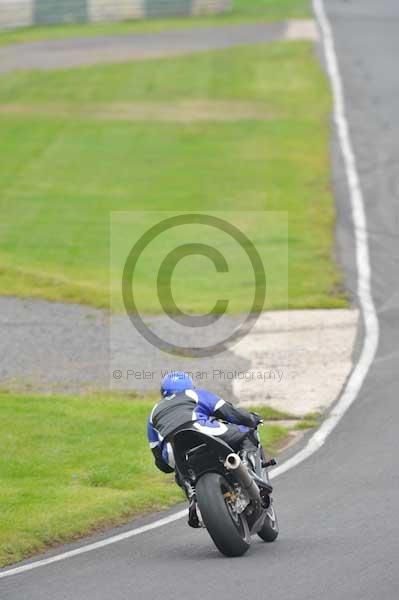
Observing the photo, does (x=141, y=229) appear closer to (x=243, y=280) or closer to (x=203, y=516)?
(x=243, y=280)

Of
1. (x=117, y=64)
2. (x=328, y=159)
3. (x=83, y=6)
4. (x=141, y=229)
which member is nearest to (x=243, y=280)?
(x=141, y=229)

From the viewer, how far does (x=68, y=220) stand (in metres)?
29.7

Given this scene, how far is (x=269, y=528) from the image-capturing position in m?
11.8

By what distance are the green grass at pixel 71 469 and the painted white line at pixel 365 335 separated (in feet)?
1.51

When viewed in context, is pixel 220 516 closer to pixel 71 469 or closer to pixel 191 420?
pixel 191 420

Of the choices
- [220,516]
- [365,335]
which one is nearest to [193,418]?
[220,516]

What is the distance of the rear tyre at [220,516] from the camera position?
1080 centimetres

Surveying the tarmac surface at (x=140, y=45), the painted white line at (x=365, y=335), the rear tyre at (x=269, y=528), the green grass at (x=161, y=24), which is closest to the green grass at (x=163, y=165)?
the painted white line at (x=365, y=335)

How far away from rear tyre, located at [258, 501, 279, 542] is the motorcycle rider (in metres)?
0.59

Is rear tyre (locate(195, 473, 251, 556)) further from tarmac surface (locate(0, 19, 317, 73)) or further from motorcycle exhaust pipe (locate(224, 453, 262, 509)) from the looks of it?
tarmac surface (locate(0, 19, 317, 73))

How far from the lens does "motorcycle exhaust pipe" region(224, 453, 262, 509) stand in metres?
11.0

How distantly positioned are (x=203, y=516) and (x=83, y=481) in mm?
3945

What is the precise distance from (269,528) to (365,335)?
1031cm

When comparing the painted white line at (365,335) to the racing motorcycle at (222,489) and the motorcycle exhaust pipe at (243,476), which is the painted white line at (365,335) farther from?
the motorcycle exhaust pipe at (243,476)
